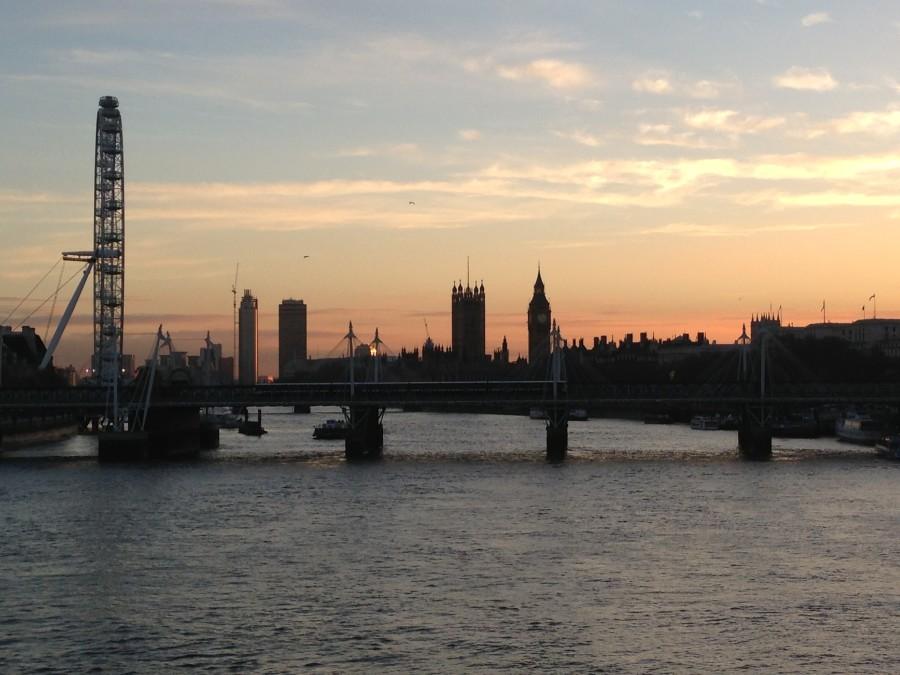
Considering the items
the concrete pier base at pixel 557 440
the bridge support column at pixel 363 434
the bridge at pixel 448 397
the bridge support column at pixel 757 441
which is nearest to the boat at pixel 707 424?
the bridge at pixel 448 397

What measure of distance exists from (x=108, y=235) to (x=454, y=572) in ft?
314

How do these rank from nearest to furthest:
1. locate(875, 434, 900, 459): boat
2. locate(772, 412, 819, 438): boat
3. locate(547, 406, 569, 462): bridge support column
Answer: locate(875, 434, 900, 459): boat → locate(547, 406, 569, 462): bridge support column → locate(772, 412, 819, 438): boat

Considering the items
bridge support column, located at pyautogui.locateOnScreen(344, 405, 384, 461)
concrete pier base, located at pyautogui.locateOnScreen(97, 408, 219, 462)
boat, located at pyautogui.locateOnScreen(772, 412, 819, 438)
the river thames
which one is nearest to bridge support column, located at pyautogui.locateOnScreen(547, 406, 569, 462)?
bridge support column, located at pyautogui.locateOnScreen(344, 405, 384, 461)

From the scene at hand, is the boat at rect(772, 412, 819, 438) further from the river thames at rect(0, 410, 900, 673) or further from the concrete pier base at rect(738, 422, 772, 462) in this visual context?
the river thames at rect(0, 410, 900, 673)

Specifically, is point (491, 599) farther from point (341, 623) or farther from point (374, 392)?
point (374, 392)

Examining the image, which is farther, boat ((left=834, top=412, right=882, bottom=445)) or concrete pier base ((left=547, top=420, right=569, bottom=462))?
boat ((left=834, top=412, right=882, bottom=445))

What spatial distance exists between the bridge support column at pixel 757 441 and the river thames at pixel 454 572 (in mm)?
13603

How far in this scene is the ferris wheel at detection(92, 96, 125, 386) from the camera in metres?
127

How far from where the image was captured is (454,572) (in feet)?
130

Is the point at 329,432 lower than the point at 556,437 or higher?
lower

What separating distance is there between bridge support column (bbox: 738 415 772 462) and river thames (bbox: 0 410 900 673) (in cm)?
1360

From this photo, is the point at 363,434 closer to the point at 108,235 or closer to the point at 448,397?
the point at 448,397

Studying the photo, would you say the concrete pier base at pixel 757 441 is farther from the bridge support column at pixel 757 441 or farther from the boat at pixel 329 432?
the boat at pixel 329 432

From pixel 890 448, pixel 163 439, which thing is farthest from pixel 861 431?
pixel 163 439
